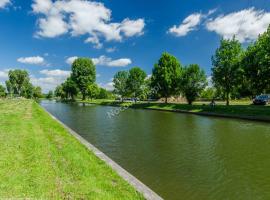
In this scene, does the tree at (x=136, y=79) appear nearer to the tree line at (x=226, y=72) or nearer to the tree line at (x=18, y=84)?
the tree line at (x=226, y=72)

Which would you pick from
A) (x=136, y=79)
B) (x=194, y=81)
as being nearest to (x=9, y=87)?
(x=136, y=79)

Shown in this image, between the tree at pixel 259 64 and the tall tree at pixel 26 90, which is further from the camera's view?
the tall tree at pixel 26 90

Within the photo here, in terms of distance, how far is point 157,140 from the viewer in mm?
13977

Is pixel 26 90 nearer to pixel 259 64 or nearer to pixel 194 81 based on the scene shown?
pixel 194 81

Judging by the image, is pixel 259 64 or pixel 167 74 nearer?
pixel 259 64

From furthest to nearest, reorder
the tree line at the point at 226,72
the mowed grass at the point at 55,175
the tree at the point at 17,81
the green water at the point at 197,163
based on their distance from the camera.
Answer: the tree at the point at 17,81 < the tree line at the point at 226,72 < the green water at the point at 197,163 < the mowed grass at the point at 55,175

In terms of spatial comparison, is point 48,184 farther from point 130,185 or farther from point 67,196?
point 130,185

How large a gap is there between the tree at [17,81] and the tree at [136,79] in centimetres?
7413

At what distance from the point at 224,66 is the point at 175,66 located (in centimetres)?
1711

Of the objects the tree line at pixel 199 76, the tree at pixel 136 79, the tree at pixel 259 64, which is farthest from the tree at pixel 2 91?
the tree at pixel 259 64

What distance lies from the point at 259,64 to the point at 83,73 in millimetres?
71450

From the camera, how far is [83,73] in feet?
300

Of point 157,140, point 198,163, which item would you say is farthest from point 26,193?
point 157,140

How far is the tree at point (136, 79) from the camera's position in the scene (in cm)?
7131
